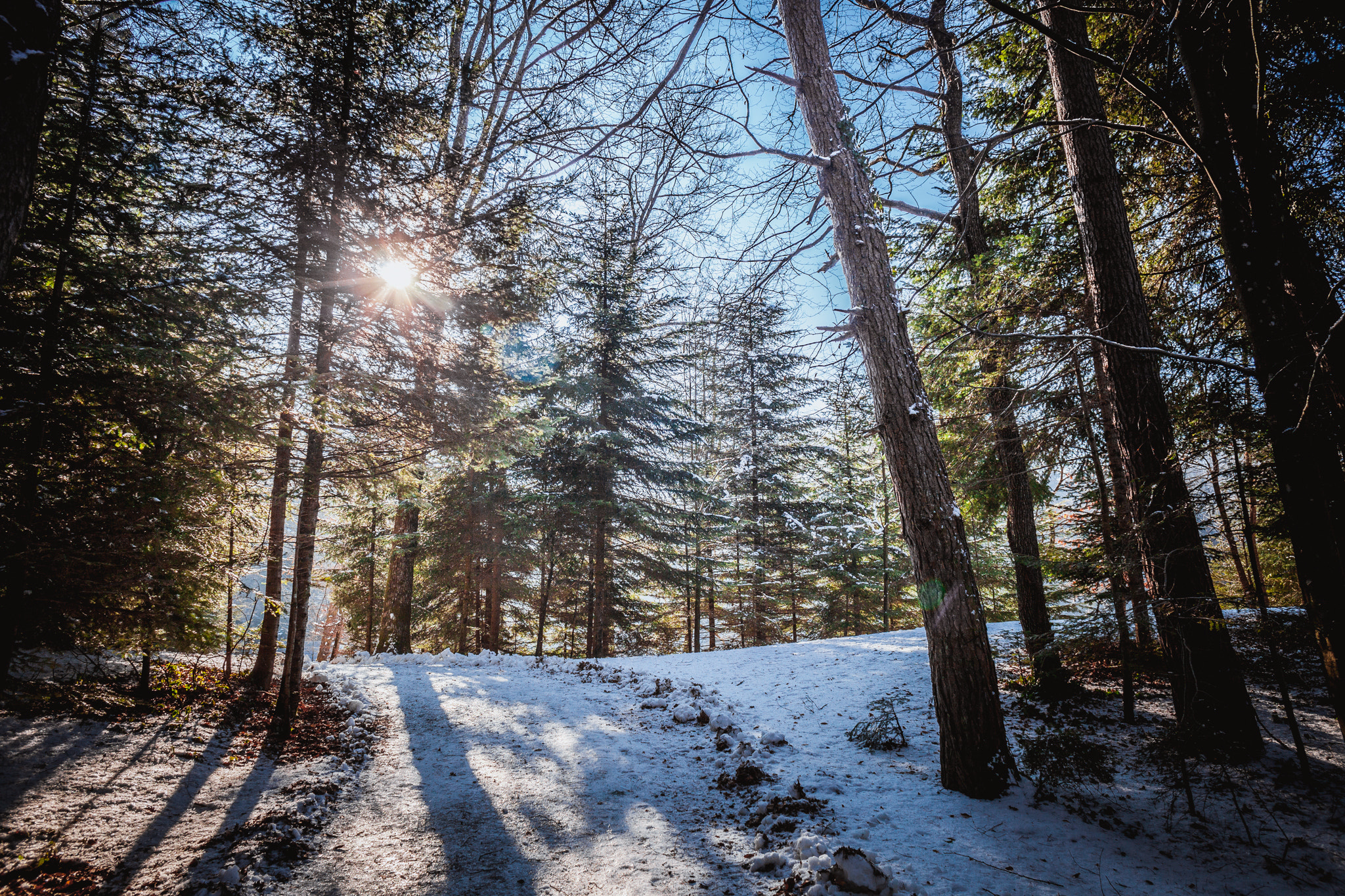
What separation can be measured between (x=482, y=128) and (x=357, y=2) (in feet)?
6.37

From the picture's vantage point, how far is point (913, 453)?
410 cm

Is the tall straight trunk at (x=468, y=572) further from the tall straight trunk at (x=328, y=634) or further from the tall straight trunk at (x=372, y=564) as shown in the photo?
the tall straight trunk at (x=328, y=634)

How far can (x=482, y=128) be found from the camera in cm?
771

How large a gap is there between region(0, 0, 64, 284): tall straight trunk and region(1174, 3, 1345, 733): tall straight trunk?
5909 millimetres

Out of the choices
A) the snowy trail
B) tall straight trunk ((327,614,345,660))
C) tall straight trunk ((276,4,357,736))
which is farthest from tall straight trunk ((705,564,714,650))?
tall straight trunk ((327,614,345,660))

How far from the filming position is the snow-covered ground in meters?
2.86

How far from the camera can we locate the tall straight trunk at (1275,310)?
220cm

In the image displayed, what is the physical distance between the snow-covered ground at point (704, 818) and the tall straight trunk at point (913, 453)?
1.61 ft

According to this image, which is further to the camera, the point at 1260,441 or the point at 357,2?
the point at 357,2

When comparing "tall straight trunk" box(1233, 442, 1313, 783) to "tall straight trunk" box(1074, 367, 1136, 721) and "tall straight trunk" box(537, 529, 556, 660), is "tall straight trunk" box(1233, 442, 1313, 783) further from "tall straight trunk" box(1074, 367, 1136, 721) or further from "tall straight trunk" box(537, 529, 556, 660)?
"tall straight trunk" box(537, 529, 556, 660)

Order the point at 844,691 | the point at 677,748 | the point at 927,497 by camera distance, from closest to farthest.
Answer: the point at 927,497, the point at 677,748, the point at 844,691

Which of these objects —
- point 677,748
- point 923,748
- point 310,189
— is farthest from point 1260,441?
point 310,189

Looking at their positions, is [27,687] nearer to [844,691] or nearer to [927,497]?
[927,497]

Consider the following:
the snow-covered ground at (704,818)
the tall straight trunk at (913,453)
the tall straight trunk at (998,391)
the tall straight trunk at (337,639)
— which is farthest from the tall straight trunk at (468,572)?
the tall straight trunk at (337,639)
